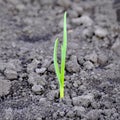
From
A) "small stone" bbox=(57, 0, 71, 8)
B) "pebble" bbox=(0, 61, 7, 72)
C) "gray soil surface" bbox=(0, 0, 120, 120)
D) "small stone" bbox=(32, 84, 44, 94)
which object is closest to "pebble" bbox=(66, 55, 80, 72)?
"gray soil surface" bbox=(0, 0, 120, 120)

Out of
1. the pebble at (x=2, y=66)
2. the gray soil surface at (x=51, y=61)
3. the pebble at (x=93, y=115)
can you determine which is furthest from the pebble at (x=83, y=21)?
the pebble at (x=93, y=115)

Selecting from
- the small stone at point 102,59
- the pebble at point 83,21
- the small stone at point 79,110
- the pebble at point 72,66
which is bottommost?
the small stone at point 79,110

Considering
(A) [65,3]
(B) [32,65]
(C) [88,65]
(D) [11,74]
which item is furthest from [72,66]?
(A) [65,3]

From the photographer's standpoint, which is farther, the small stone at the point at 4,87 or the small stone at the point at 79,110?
the small stone at the point at 4,87

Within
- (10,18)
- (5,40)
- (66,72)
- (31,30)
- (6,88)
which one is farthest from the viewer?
(10,18)

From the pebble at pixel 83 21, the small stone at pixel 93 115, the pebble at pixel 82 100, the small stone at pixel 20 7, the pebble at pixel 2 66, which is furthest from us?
the small stone at pixel 20 7

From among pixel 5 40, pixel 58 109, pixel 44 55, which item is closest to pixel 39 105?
pixel 58 109

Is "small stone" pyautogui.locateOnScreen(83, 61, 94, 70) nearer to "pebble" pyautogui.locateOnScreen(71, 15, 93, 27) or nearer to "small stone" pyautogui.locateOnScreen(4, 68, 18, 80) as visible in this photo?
"small stone" pyautogui.locateOnScreen(4, 68, 18, 80)

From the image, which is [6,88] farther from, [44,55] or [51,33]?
[51,33]

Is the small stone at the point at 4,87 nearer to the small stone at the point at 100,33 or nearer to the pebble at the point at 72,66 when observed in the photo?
the pebble at the point at 72,66
